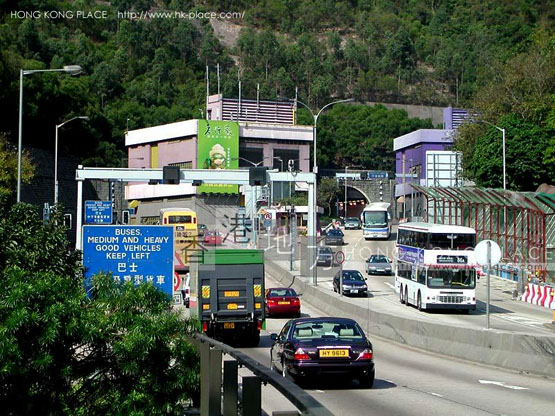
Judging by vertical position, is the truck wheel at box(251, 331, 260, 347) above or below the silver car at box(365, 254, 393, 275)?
below

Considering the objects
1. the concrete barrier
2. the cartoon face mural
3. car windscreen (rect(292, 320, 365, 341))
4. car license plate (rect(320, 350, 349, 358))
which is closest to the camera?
car license plate (rect(320, 350, 349, 358))

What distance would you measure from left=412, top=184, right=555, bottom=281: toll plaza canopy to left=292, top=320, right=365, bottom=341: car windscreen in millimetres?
31681

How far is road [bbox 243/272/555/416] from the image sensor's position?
15633 millimetres

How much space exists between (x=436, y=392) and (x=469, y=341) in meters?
8.55

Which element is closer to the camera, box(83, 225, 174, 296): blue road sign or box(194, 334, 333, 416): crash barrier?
box(194, 334, 333, 416): crash barrier

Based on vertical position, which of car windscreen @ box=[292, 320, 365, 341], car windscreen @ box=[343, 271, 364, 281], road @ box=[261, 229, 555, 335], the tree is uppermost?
the tree

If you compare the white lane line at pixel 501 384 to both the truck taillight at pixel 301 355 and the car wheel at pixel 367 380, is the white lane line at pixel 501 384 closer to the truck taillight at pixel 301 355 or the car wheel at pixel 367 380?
the car wheel at pixel 367 380

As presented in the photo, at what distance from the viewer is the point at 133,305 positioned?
33.9 feet

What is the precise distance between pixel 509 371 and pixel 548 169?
57.6 meters

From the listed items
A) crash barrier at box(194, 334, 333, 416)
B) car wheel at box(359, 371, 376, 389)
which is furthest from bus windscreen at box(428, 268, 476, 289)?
crash barrier at box(194, 334, 333, 416)

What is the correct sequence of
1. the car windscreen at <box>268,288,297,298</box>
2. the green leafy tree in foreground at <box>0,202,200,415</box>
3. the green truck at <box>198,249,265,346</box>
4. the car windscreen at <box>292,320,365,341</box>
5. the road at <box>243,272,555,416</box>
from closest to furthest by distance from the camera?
the green leafy tree in foreground at <box>0,202,200,415</box>
the road at <box>243,272,555,416</box>
the car windscreen at <box>292,320,365,341</box>
the green truck at <box>198,249,265,346</box>
the car windscreen at <box>268,288,297,298</box>

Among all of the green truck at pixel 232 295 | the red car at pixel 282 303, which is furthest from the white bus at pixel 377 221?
the green truck at pixel 232 295

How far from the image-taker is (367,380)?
18.8m

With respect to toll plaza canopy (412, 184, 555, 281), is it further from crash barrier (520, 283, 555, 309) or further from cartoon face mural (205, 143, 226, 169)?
cartoon face mural (205, 143, 226, 169)
